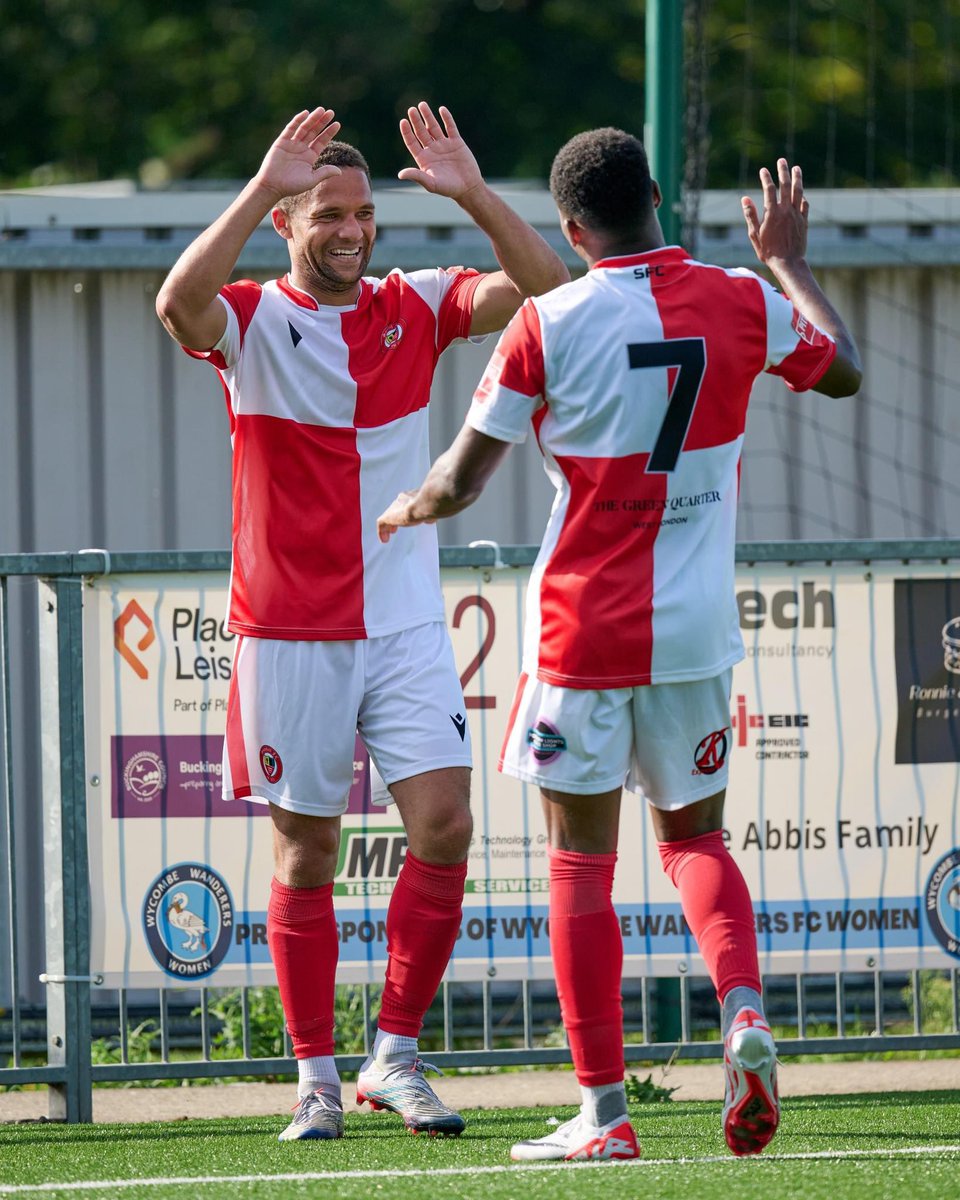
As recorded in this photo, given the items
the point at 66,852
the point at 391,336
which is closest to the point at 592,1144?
the point at 391,336

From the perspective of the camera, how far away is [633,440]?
3914 mm

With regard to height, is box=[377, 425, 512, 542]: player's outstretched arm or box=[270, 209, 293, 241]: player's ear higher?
box=[270, 209, 293, 241]: player's ear

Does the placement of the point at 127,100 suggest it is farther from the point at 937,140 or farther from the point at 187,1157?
the point at 187,1157

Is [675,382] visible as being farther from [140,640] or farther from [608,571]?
[140,640]

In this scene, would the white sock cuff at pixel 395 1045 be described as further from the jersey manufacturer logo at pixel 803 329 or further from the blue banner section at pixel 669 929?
the jersey manufacturer logo at pixel 803 329

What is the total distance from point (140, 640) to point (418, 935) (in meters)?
1.54

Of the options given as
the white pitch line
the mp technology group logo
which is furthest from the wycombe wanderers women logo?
the mp technology group logo

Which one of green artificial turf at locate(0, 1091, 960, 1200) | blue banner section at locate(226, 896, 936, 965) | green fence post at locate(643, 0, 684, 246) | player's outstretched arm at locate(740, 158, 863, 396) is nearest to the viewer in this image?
green artificial turf at locate(0, 1091, 960, 1200)

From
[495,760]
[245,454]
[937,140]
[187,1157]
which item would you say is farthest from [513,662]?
[937,140]

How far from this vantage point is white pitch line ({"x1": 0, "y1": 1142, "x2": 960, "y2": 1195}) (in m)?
3.96

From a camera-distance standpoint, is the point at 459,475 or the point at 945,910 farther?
the point at 945,910

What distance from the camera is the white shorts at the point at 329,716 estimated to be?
4.70 meters

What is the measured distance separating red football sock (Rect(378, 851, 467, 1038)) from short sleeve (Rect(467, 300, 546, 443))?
4.36 feet

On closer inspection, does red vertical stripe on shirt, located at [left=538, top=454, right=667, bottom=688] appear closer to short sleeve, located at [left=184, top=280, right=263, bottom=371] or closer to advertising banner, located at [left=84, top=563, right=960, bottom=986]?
short sleeve, located at [left=184, top=280, right=263, bottom=371]
